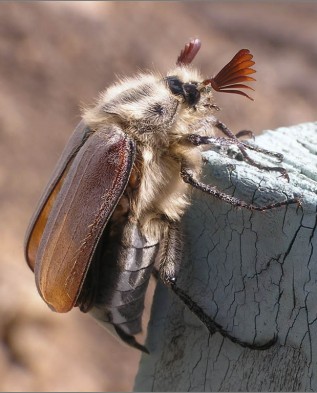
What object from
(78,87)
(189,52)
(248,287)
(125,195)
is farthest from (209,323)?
(78,87)

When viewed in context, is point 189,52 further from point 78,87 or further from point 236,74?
point 78,87

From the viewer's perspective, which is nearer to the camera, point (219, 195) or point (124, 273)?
point (219, 195)

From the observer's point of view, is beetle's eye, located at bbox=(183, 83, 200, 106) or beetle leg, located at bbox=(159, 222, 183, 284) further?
beetle's eye, located at bbox=(183, 83, 200, 106)

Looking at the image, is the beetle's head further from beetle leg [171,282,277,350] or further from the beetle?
beetle leg [171,282,277,350]

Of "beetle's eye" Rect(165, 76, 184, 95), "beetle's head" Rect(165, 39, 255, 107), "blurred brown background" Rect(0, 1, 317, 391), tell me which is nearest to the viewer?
"beetle's head" Rect(165, 39, 255, 107)

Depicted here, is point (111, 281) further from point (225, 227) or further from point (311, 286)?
point (311, 286)

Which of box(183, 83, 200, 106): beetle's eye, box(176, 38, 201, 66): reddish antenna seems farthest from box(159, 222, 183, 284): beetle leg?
box(176, 38, 201, 66): reddish antenna

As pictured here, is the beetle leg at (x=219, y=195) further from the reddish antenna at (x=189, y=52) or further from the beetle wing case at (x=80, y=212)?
the reddish antenna at (x=189, y=52)
